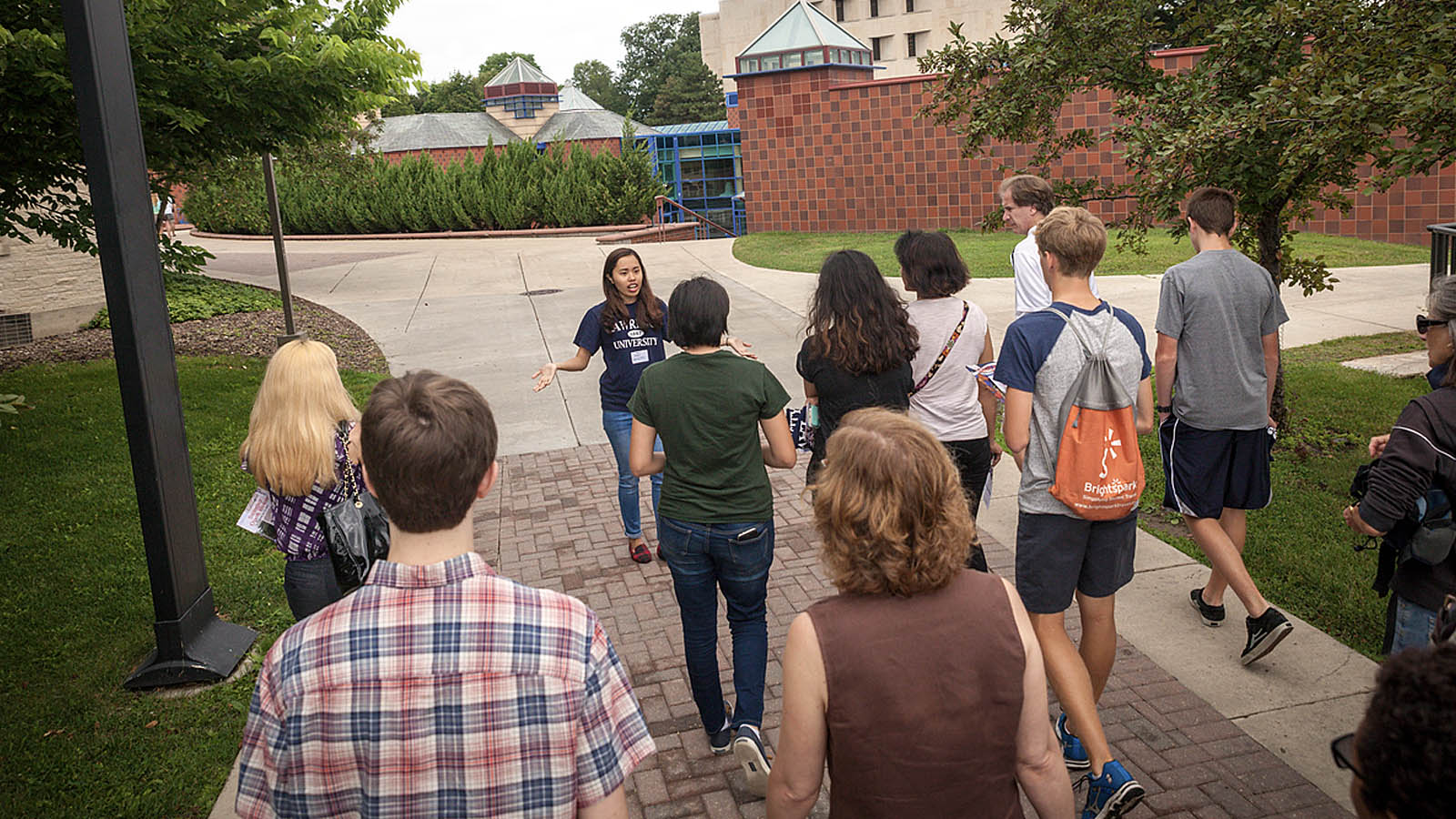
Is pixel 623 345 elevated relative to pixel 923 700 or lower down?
elevated

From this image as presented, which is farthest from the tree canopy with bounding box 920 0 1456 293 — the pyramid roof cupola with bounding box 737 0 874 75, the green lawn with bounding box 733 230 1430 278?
the pyramid roof cupola with bounding box 737 0 874 75

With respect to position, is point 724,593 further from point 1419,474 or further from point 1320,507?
point 1320,507

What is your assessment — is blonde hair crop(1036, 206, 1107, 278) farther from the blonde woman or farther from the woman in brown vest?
the blonde woman

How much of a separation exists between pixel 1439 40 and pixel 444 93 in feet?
265

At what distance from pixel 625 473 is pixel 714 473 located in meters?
2.37

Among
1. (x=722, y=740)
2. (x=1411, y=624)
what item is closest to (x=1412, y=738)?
(x=1411, y=624)

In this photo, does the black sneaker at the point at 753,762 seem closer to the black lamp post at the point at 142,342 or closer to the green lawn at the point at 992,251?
the black lamp post at the point at 142,342

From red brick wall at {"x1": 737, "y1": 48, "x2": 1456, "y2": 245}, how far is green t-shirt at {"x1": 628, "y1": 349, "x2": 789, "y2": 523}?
18887 millimetres

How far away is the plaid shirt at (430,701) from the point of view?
71.9 inches

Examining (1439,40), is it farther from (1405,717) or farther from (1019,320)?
(1405,717)

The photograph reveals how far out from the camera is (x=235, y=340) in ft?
44.0

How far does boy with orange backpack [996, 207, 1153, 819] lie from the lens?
342 centimetres

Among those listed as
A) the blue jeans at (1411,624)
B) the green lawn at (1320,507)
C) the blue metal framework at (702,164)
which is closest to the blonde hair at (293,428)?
the blue jeans at (1411,624)

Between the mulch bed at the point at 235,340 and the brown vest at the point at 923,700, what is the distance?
33.9 ft
